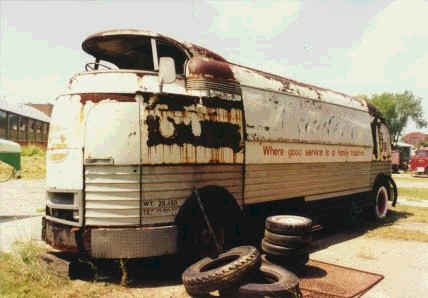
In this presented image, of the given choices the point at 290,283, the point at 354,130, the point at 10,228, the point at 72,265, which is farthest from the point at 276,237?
the point at 10,228

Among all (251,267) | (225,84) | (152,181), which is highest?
(225,84)

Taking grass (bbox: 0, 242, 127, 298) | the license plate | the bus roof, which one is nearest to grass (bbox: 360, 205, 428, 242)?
the bus roof

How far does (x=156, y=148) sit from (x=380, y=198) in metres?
8.19

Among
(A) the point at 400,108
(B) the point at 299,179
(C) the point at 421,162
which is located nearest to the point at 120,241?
(B) the point at 299,179

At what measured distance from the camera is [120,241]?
4484 millimetres

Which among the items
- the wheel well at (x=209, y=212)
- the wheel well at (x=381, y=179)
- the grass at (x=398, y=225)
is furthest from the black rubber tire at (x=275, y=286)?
the wheel well at (x=381, y=179)

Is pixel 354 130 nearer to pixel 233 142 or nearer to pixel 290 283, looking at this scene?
pixel 233 142

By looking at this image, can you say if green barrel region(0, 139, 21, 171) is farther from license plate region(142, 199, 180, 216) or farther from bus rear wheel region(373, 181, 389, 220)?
bus rear wheel region(373, 181, 389, 220)

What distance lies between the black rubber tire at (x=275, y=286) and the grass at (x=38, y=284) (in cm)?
157

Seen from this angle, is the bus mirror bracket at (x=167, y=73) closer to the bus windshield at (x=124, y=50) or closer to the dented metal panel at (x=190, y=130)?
the dented metal panel at (x=190, y=130)

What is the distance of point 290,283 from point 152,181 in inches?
81.6

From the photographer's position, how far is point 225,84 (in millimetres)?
5414

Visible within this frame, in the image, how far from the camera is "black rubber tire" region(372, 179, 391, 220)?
32.9ft

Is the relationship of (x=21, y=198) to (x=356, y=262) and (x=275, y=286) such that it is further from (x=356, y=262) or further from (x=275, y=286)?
(x=275, y=286)
